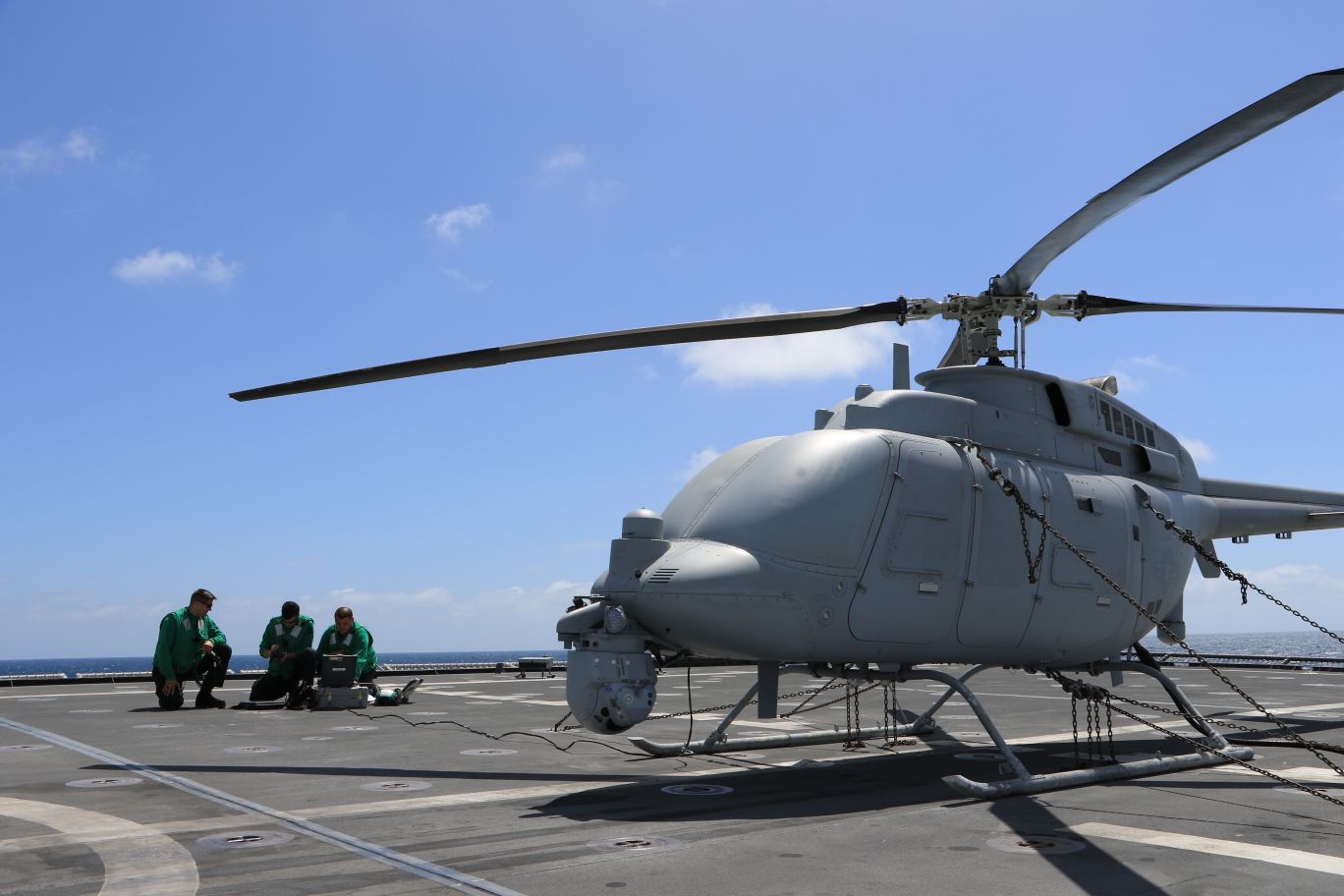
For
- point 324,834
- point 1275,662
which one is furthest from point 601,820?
point 1275,662

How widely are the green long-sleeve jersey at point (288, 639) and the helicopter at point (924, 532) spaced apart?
7.50 metres

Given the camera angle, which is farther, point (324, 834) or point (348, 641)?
point (348, 641)

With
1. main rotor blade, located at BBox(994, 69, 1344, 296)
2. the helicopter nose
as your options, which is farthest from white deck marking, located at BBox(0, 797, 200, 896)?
main rotor blade, located at BBox(994, 69, 1344, 296)

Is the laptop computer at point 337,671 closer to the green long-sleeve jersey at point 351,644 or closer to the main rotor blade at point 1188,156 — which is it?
the green long-sleeve jersey at point 351,644

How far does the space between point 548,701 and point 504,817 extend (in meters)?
10.6

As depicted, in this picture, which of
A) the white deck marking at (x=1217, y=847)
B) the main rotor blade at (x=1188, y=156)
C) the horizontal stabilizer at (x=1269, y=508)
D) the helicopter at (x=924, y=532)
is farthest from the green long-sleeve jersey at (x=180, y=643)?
the horizontal stabilizer at (x=1269, y=508)

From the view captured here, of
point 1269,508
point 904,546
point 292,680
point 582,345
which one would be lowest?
point 292,680

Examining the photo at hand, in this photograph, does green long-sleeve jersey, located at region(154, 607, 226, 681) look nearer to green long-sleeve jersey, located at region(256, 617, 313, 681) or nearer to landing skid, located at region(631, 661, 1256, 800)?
green long-sleeve jersey, located at region(256, 617, 313, 681)

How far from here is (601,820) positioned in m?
7.31

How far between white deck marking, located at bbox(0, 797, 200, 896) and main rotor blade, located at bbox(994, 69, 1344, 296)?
26.7 feet

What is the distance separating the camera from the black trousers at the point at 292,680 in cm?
1650

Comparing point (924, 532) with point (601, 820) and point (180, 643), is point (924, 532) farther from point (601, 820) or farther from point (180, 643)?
point (180, 643)

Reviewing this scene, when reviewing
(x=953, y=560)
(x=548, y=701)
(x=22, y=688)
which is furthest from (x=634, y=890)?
(x=22, y=688)

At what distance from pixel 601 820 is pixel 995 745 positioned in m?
4.22
